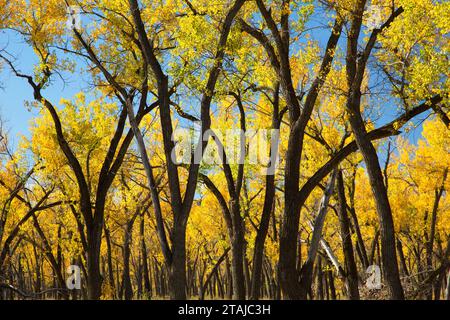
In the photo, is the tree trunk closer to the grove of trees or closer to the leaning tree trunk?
the grove of trees

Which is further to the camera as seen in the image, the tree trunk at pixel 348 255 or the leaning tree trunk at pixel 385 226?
the tree trunk at pixel 348 255

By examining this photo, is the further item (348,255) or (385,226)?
(348,255)

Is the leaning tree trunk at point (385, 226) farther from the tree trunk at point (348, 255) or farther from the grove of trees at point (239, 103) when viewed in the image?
the tree trunk at point (348, 255)

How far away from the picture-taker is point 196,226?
32719mm

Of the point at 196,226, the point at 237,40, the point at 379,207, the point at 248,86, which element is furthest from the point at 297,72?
→ the point at 196,226

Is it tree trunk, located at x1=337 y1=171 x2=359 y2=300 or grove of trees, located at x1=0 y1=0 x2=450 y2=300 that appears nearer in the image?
grove of trees, located at x1=0 y1=0 x2=450 y2=300

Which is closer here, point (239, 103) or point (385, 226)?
point (385, 226)

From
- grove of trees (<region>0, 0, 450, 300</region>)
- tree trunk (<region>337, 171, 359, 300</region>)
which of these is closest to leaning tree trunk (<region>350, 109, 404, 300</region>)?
grove of trees (<region>0, 0, 450, 300</region>)

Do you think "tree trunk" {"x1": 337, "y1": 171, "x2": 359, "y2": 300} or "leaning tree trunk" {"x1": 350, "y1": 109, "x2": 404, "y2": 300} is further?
"tree trunk" {"x1": 337, "y1": 171, "x2": 359, "y2": 300}

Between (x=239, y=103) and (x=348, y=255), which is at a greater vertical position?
(x=239, y=103)

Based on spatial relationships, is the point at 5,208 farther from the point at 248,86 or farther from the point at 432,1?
the point at 432,1

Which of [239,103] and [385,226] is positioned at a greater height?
[239,103]

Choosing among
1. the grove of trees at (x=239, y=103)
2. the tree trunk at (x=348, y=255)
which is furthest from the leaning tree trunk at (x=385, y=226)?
the tree trunk at (x=348, y=255)
